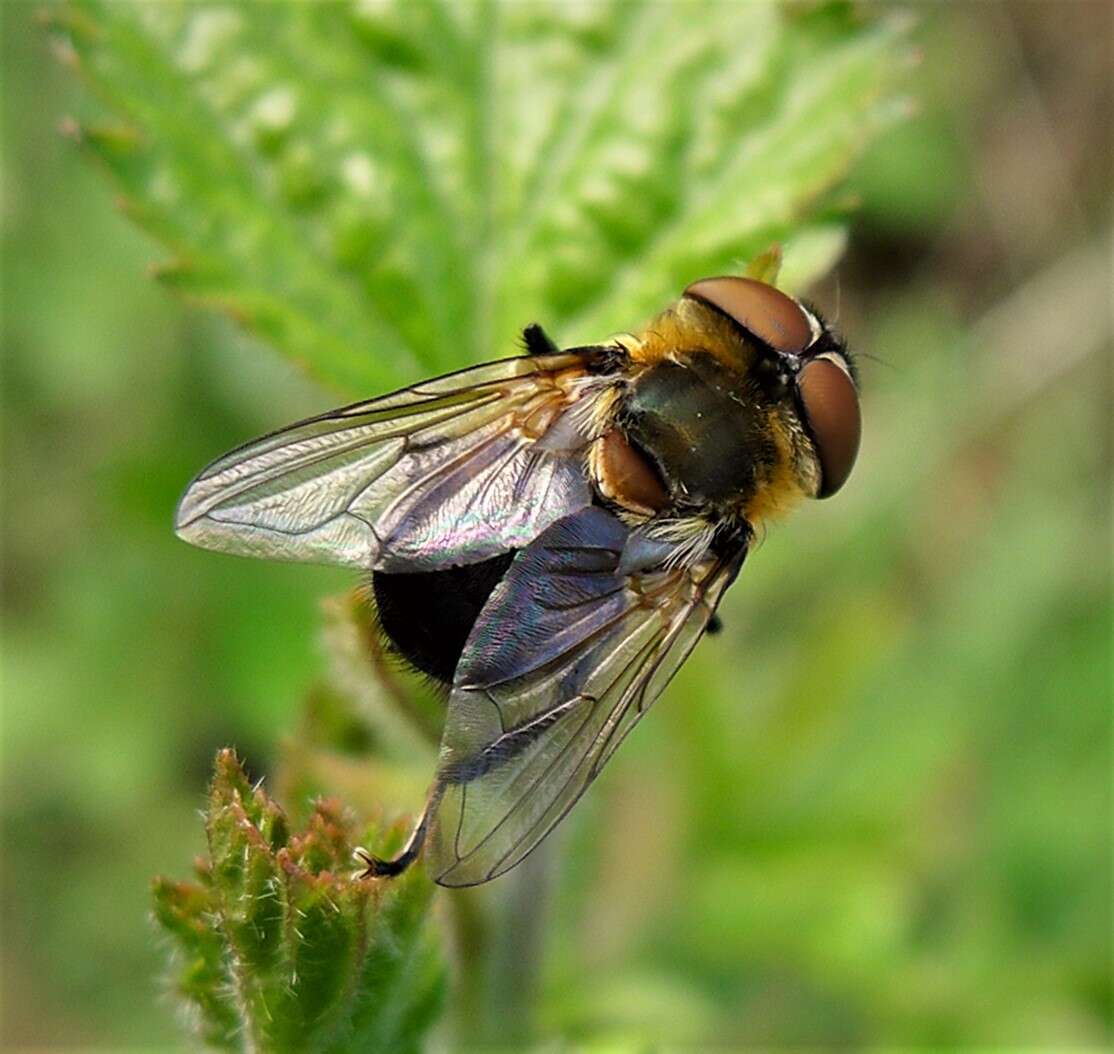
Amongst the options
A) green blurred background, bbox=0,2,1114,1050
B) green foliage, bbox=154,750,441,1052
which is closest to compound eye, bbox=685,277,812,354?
green foliage, bbox=154,750,441,1052

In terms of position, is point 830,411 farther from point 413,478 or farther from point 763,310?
point 413,478

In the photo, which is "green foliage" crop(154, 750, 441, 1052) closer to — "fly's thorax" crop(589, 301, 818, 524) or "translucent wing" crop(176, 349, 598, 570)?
"translucent wing" crop(176, 349, 598, 570)

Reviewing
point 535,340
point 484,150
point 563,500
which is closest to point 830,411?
point 563,500

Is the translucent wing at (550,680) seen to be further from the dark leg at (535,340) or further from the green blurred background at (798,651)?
the green blurred background at (798,651)

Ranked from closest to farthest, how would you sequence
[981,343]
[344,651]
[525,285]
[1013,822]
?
[344,651] → [525,285] → [1013,822] → [981,343]

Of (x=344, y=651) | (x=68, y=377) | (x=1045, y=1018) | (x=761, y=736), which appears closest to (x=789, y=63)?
(x=344, y=651)

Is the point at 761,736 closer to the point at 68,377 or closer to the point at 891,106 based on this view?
the point at 891,106

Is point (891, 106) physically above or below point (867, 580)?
below

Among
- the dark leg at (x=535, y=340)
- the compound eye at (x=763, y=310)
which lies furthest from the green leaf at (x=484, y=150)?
the compound eye at (x=763, y=310)
